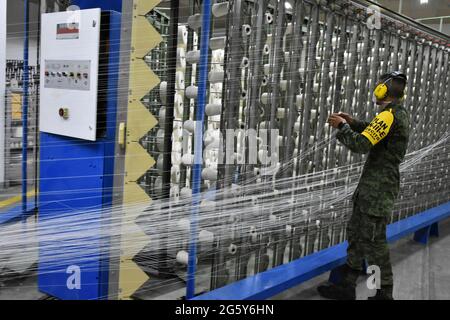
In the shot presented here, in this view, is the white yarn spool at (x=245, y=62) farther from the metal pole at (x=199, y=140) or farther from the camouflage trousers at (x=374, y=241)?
the camouflage trousers at (x=374, y=241)

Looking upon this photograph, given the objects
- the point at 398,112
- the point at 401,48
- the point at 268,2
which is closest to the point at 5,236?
the point at 268,2

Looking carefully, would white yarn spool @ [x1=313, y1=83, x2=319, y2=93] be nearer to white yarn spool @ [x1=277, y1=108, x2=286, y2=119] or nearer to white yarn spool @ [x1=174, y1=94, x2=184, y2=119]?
white yarn spool @ [x1=277, y1=108, x2=286, y2=119]

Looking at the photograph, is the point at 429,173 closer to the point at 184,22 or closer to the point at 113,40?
the point at 184,22

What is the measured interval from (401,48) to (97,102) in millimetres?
3198

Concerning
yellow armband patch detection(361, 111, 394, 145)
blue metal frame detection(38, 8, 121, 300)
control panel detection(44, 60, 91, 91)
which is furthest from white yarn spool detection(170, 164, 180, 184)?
yellow armband patch detection(361, 111, 394, 145)

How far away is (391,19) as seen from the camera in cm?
395

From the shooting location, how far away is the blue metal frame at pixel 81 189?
8.25 feet

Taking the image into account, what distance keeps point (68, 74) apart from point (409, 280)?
3367mm

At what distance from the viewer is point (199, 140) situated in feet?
8.59

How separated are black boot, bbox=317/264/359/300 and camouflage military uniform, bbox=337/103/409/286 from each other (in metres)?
0.12

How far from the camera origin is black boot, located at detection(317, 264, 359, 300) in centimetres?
332

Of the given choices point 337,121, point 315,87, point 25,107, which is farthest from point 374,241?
point 25,107

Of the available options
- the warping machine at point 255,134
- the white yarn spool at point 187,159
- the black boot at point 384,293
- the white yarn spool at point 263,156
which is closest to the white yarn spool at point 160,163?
the warping machine at point 255,134

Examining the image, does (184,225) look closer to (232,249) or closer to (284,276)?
(232,249)
